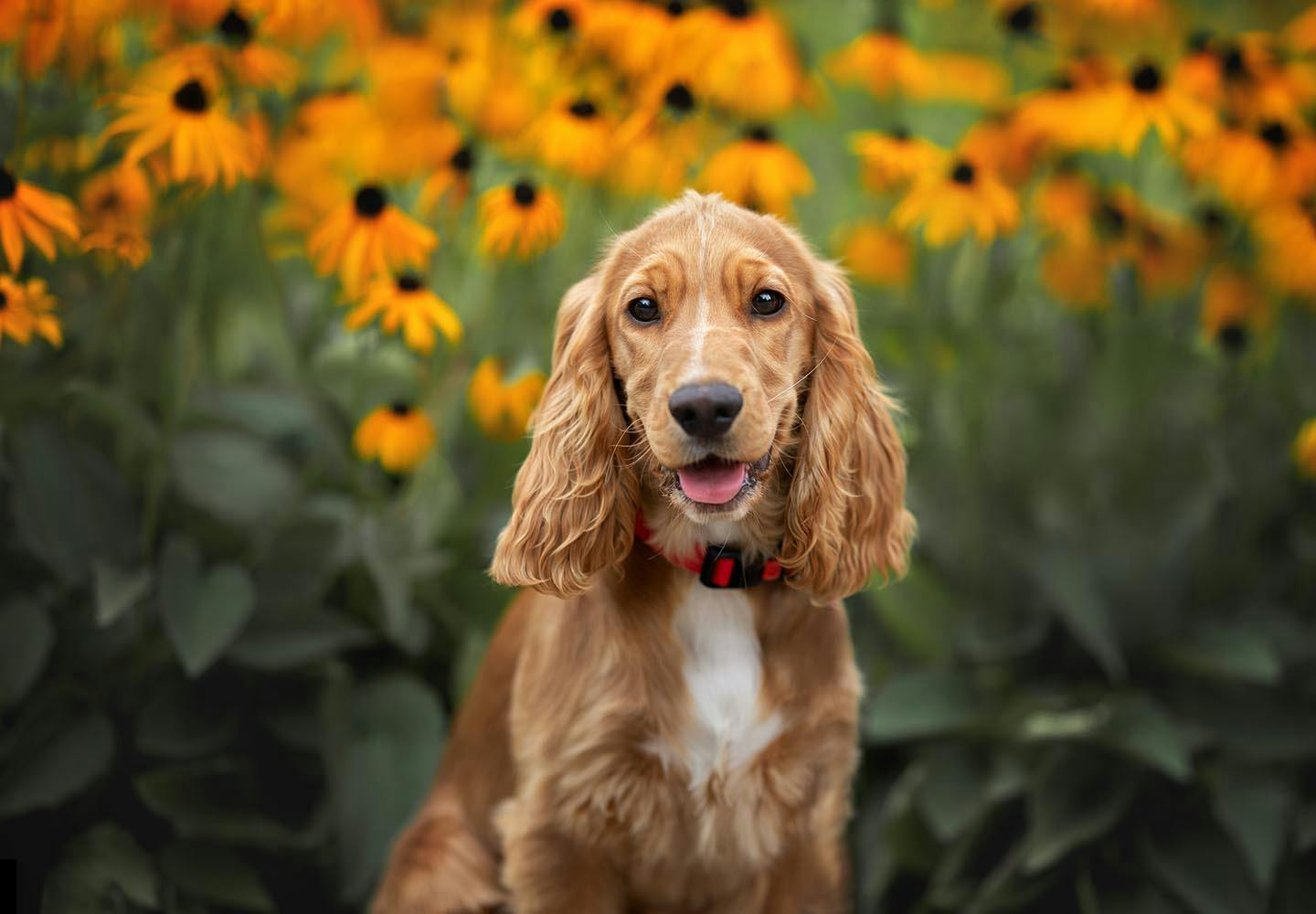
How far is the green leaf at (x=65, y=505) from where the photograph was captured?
3.27 meters

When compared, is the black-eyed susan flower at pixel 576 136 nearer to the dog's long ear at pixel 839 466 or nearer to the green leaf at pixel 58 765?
the dog's long ear at pixel 839 466

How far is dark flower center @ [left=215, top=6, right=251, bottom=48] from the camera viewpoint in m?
3.12

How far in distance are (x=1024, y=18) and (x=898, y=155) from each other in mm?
626

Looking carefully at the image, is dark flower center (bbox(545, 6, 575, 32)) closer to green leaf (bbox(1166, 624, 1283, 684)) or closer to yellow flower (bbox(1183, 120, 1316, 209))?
yellow flower (bbox(1183, 120, 1316, 209))

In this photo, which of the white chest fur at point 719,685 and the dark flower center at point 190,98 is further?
the dark flower center at point 190,98

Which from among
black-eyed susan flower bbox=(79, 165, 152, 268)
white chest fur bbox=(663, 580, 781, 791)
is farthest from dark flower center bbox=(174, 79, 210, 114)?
white chest fur bbox=(663, 580, 781, 791)

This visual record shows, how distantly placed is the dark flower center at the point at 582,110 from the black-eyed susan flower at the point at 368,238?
1.77 ft

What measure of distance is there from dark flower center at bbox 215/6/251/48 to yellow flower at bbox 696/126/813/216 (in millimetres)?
1284

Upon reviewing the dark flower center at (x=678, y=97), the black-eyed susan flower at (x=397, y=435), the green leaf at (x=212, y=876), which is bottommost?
the green leaf at (x=212, y=876)

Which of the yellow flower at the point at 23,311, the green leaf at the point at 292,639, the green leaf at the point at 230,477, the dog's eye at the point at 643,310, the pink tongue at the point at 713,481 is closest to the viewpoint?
the pink tongue at the point at 713,481

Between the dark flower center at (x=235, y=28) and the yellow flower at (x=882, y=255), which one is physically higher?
the dark flower center at (x=235, y=28)

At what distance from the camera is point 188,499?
3.52 meters

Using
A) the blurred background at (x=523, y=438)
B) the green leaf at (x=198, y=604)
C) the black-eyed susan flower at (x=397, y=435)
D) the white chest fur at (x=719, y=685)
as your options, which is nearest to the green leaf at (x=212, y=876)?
the blurred background at (x=523, y=438)

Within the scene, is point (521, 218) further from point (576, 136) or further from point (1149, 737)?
point (1149, 737)
